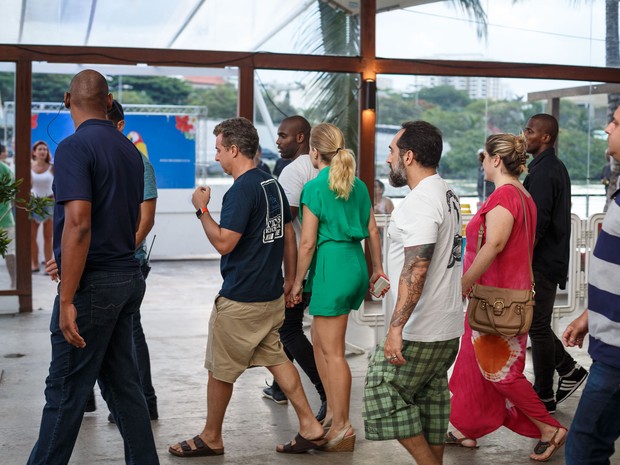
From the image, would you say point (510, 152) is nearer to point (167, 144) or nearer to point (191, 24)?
point (191, 24)

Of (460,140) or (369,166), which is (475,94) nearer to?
(460,140)

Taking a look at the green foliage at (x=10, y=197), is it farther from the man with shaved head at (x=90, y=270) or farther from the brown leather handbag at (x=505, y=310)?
the brown leather handbag at (x=505, y=310)

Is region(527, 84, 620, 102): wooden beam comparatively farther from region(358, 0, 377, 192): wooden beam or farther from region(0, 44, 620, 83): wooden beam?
region(358, 0, 377, 192): wooden beam

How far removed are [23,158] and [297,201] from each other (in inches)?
171

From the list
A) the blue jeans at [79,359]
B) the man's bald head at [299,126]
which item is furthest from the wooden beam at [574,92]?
the blue jeans at [79,359]

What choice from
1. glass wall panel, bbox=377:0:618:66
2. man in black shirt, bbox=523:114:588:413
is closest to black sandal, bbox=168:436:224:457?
man in black shirt, bbox=523:114:588:413

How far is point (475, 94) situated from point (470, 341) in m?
5.59

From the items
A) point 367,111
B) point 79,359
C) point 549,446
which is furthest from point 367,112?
point 79,359

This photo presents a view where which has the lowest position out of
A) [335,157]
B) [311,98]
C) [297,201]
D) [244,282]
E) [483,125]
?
[244,282]

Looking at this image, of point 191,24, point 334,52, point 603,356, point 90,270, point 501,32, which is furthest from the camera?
point 501,32

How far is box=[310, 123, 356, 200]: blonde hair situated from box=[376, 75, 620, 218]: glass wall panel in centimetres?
475

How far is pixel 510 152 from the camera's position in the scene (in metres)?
4.93

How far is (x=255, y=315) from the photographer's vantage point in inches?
186

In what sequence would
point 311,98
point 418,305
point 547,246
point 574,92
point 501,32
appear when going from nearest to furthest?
point 418,305, point 547,246, point 311,98, point 501,32, point 574,92
